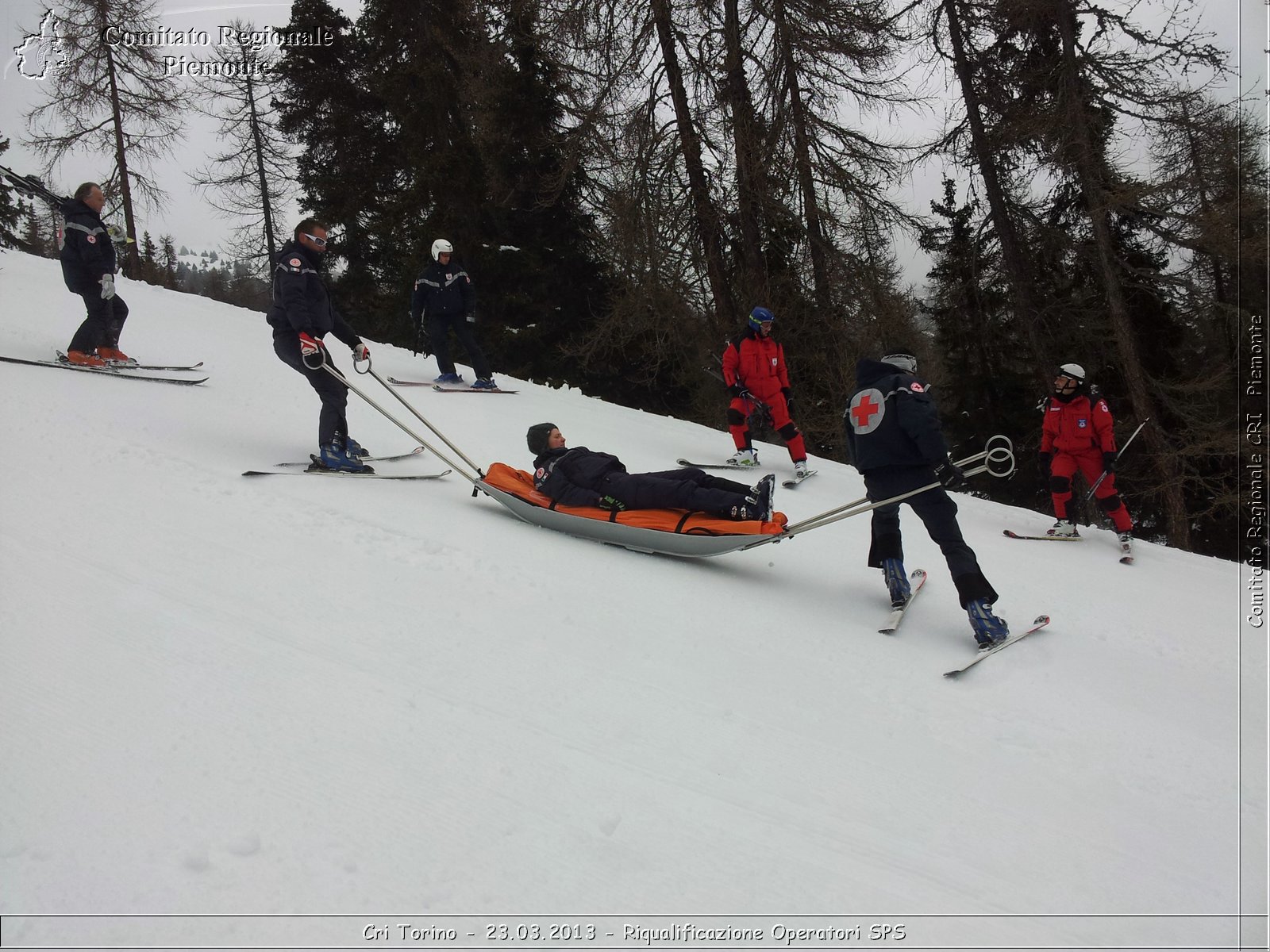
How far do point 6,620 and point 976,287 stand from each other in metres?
14.6

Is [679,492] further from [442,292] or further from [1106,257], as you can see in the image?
[1106,257]

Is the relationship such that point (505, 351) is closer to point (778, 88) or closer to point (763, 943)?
point (778, 88)

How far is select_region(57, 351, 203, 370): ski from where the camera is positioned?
7594 millimetres

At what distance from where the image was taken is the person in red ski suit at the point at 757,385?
741cm

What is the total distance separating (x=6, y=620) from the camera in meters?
2.85

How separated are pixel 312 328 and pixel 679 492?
9.66 feet

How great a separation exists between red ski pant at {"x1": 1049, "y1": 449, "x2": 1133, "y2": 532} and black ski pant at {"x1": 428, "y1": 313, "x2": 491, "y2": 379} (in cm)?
664

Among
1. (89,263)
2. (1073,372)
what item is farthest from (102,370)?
(1073,372)

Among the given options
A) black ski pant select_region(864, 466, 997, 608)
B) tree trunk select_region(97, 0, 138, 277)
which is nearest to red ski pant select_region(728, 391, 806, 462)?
black ski pant select_region(864, 466, 997, 608)

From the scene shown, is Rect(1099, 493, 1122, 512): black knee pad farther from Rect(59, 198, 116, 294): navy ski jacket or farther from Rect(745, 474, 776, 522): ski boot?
Rect(59, 198, 116, 294): navy ski jacket

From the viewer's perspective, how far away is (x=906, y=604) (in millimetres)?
4266

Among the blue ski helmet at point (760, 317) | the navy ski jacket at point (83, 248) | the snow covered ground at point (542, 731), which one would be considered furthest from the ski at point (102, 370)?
the blue ski helmet at point (760, 317)

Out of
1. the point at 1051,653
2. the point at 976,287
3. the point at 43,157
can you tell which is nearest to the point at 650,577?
the point at 1051,653

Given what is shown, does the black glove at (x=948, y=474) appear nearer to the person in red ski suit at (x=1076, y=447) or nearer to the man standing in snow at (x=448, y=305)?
the person in red ski suit at (x=1076, y=447)
